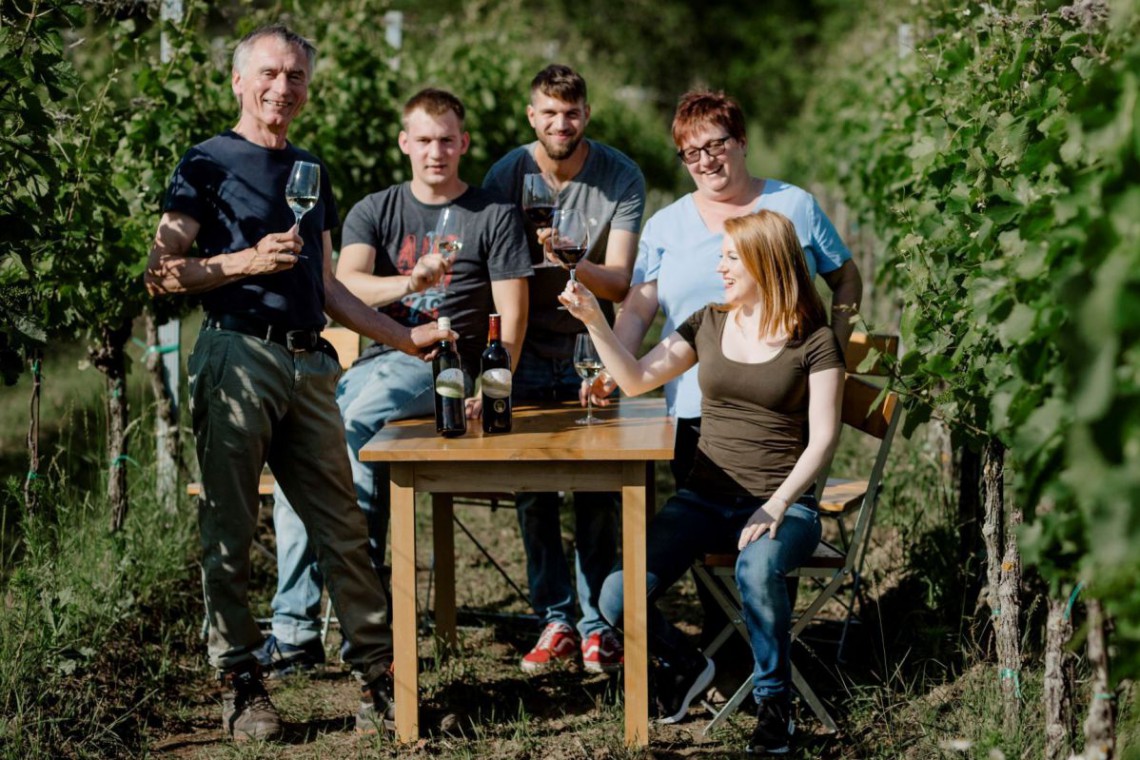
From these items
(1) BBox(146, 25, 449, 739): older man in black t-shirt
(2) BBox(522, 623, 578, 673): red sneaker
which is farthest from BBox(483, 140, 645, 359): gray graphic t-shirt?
(2) BBox(522, 623, 578, 673): red sneaker

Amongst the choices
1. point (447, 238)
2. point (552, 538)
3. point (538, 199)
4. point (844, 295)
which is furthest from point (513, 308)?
point (844, 295)

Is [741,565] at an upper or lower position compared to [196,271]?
lower

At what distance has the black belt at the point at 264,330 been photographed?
3.64 metres

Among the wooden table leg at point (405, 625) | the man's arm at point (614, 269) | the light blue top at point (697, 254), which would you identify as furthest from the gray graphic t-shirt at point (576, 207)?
the wooden table leg at point (405, 625)

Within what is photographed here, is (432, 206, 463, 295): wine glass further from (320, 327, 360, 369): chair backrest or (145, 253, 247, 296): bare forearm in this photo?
(320, 327, 360, 369): chair backrest

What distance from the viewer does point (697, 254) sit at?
13.6ft

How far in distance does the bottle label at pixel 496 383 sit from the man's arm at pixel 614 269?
2.61ft

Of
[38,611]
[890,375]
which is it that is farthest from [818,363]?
[38,611]

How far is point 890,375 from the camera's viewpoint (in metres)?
3.47

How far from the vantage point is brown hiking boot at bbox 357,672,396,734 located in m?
3.80

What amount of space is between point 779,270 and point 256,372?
156 cm

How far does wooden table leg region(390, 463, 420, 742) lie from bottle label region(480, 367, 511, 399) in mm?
352

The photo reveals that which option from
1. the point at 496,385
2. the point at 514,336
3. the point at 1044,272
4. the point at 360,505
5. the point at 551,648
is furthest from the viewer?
the point at 551,648

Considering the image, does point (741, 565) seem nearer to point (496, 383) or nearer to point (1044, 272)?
point (496, 383)
